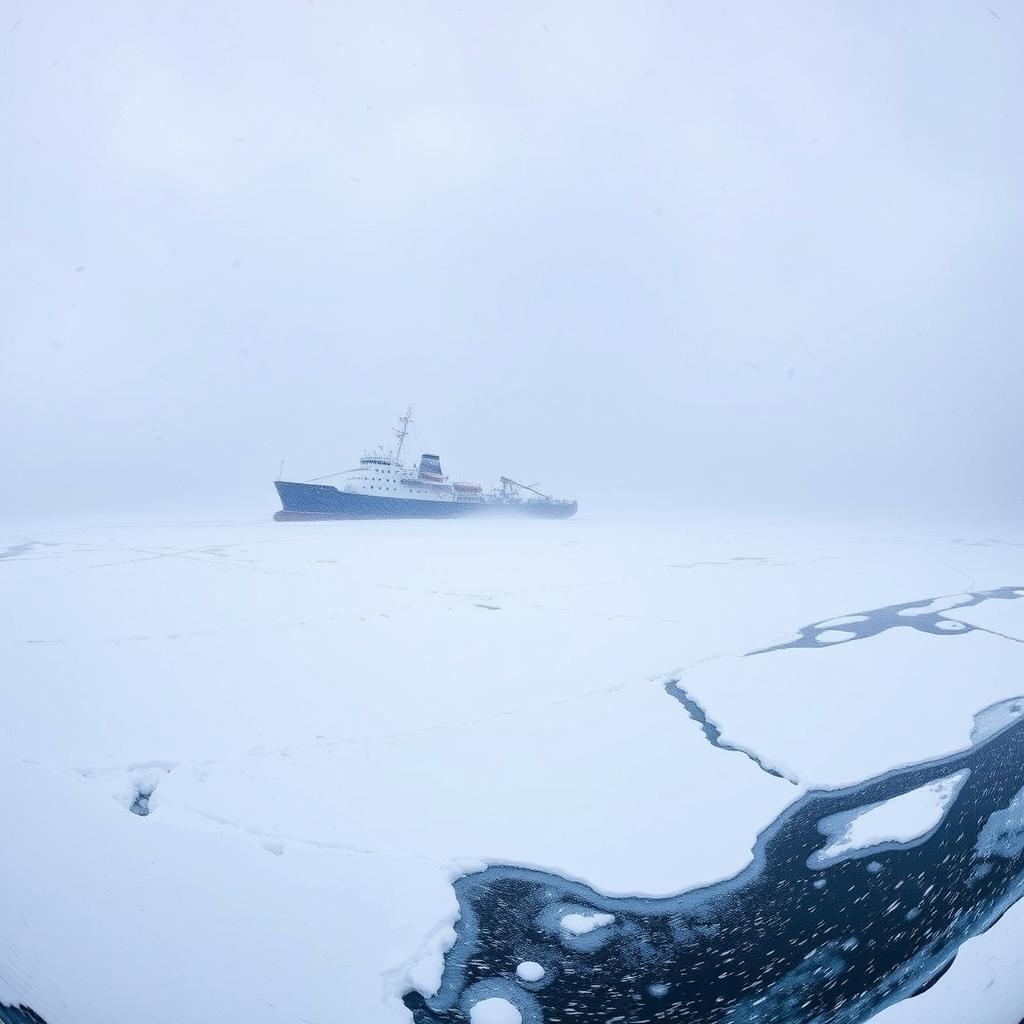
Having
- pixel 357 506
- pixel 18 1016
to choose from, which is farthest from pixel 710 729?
pixel 357 506

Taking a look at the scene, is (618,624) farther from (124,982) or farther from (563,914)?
(124,982)

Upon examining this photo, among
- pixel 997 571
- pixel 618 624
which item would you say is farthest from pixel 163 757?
pixel 997 571

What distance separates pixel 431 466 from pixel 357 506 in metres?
8.19

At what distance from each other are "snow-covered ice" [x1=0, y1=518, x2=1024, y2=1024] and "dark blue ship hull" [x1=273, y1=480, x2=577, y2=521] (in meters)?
23.6

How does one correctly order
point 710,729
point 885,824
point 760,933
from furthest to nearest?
point 710,729
point 885,824
point 760,933

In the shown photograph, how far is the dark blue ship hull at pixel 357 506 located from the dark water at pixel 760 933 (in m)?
29.3

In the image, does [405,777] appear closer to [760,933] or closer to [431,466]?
[760,933]

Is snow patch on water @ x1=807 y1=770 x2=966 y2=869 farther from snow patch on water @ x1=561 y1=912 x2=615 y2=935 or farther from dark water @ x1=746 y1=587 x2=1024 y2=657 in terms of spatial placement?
dark water @ x1=746 y1=587 x2=1024 y2=657

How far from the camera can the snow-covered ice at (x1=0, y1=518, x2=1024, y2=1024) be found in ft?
4.91

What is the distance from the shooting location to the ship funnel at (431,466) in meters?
36.8

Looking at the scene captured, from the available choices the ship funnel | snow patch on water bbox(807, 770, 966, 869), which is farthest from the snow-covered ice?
the ship funnel

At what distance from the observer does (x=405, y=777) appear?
8.26 ft

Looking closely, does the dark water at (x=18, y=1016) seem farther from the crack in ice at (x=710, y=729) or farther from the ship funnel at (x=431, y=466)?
the ship funnel at (x=431, y=466)

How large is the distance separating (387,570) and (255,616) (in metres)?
3.82
